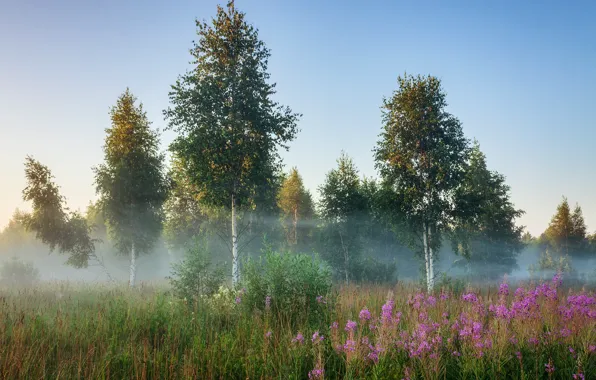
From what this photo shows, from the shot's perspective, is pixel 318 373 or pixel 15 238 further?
pixel 15 238

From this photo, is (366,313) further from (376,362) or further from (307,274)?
(307,274)

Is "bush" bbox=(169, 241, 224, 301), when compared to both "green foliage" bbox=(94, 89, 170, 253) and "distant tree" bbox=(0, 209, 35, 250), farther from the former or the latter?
"distant tree" bbox=(0, 209, 35, 250)

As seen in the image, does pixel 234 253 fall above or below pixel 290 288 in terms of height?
above

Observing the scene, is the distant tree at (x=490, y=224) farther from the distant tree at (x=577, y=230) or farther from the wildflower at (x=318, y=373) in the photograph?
the wildflower at (x=318, y=373)

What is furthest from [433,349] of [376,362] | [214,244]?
[214,244]

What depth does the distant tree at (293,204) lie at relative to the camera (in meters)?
40.8

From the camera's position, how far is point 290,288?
833 centimetres

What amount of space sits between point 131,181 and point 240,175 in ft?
30.4

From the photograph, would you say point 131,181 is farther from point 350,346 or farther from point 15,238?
point 15,238

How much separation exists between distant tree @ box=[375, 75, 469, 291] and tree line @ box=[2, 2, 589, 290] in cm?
6

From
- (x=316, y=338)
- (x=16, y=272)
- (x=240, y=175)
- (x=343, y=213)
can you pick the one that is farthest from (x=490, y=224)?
(x=16, y=272)

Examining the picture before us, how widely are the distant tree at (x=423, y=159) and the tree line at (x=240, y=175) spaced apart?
6 centimetres

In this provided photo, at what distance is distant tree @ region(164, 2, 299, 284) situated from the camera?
16359mm

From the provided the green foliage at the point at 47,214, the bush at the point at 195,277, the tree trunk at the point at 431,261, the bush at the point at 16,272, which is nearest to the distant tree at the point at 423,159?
the tree trunk at the point at 431,261
